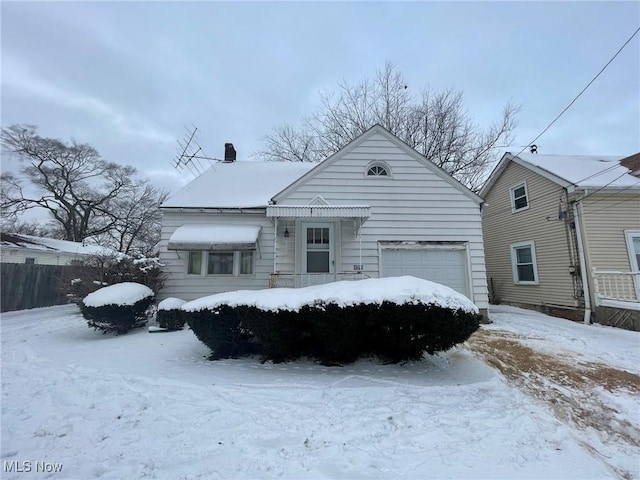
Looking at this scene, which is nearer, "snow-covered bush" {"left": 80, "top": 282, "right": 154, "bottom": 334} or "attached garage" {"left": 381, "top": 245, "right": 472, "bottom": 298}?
"snow-covered bush" {"left": 80, "top": 282, "right": 154, "bottom": 334}

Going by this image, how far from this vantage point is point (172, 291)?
9.80 meters

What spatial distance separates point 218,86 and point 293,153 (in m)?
7.98

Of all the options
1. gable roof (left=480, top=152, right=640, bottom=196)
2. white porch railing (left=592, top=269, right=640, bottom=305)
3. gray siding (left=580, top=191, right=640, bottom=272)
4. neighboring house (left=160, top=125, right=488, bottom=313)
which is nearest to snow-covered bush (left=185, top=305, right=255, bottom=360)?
neighboring house (left=160, top=125, right=488, bottom=313)

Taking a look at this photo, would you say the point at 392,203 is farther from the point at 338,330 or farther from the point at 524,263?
the point at 524,263

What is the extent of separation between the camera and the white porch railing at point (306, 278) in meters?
9.01

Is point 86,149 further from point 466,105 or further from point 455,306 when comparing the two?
point 455,306

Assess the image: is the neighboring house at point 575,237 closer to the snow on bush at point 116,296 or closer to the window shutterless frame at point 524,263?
the window shutterless frame at point 524,263

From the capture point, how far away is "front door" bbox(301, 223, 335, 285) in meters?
9.50

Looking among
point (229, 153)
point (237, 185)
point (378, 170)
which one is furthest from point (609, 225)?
point (229, 153)

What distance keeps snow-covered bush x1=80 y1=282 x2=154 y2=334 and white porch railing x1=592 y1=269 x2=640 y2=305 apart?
45.3 feet

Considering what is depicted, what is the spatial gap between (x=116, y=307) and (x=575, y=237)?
14528 mm

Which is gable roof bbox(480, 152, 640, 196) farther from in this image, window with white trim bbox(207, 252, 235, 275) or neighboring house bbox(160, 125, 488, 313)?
window with white trim bbox(207, 252, 235, 275)

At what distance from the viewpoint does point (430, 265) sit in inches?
382

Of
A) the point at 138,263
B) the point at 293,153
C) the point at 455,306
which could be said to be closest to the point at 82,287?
the point at 138,263
